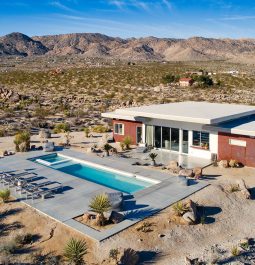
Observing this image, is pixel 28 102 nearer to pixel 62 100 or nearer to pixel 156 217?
pixel 62 100

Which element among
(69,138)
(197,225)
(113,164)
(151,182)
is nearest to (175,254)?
(197,225)

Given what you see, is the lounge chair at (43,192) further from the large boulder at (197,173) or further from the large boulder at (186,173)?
the large boulder at (197,173)

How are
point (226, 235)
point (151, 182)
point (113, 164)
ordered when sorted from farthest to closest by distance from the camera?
1. point (113, 164)
2. point (151, 182)
3. point (226, 235)

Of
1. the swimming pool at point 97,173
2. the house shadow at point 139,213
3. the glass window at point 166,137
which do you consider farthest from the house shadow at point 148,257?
the glass window at point 166,137

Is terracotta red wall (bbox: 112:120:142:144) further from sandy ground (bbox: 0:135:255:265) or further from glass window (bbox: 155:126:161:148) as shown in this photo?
sandy ground (bbox: 0:135:255:265)

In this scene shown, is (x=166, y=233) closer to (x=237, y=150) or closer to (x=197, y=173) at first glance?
(x=197, y=173)

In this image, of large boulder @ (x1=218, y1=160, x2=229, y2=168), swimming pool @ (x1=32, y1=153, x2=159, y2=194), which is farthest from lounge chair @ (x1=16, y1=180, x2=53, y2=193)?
large boulder @ (x1=218, y1=160, x2=229, y2=168)
